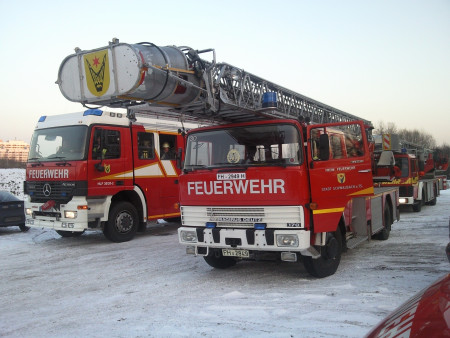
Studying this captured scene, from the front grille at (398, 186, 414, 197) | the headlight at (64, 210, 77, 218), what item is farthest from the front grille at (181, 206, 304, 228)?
the front grille at (398, 186, 414, 197)

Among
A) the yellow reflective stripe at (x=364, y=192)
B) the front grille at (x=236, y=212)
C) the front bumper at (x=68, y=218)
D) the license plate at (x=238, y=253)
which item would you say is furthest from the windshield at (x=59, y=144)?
the yellow reflective stripe at (x=364, y=192)

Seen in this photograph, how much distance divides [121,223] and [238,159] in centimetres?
486

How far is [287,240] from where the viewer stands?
5492mm

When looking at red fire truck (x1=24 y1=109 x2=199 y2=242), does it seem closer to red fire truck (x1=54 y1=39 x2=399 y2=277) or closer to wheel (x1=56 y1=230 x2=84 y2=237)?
wheel (x1=56 y1=230 x2=84 y2=237)

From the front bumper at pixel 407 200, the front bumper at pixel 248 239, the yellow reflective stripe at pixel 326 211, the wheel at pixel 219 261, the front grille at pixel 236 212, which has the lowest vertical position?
the wheel at pixel 219 261

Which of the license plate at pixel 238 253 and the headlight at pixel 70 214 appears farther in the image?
the headlight at pixel 70 214

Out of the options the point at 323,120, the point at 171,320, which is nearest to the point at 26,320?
the point at 171,320

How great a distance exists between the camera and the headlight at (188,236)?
6184 millimetres

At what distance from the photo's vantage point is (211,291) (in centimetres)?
562

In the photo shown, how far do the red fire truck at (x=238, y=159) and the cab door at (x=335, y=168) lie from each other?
0.05 ft

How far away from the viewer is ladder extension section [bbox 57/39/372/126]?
5.37 m

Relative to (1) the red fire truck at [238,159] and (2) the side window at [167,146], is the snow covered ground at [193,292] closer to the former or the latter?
(1) the red fire truck at [238,159]

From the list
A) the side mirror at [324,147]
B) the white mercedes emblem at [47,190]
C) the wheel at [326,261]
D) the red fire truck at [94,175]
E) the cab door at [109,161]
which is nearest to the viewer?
the side mirror at [324,147]

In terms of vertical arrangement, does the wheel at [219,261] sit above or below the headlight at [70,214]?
below
